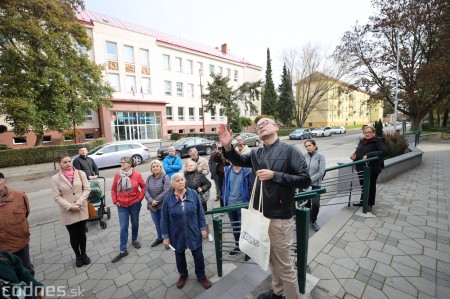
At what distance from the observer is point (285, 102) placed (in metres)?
40.8

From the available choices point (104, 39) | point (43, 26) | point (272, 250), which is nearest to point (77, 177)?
point (272, 250)

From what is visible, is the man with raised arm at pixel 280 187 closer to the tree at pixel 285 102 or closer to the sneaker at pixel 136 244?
the sneaker at pixel 136 244

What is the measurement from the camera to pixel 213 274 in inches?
131

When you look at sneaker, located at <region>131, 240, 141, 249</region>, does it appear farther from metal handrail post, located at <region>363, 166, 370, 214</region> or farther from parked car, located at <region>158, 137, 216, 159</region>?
parked car, located at <region>158, 137, 216, 159</region>

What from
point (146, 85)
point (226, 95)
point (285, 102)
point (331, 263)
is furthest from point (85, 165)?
point (285, 102)

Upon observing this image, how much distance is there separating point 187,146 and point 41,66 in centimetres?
1096

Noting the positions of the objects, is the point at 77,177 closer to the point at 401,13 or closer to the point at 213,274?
the point at 213,274

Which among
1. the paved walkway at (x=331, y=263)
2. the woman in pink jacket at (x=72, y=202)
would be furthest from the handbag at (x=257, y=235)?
the woman in pink jacket at (x=72, y=202)

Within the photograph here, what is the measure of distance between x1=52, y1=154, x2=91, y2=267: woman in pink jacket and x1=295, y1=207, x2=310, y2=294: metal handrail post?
341 centimetres

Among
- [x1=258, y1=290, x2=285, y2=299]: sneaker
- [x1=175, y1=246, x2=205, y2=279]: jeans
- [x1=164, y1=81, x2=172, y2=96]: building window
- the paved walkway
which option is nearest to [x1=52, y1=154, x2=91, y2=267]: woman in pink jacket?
the paved walkway

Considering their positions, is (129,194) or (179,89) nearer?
(129,194)

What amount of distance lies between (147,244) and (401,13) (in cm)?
2582

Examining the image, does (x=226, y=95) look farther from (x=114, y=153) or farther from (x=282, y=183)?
(x=282, y=183)

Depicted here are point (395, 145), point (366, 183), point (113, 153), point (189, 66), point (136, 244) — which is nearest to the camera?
point (136, 244)
